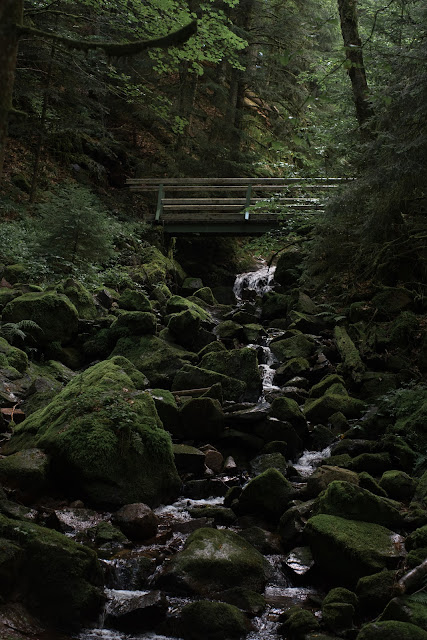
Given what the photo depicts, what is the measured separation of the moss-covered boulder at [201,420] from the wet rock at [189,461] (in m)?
0.79

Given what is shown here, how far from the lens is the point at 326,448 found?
6852mm

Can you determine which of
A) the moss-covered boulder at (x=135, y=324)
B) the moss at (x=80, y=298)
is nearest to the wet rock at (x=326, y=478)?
the moss-covered boulder at (x=135, y=324)

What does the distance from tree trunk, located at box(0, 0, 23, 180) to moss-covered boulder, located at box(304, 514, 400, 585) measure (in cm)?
356

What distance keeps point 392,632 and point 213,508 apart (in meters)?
2.38

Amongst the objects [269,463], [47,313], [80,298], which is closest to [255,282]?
[80,298]

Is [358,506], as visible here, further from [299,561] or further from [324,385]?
[324,385]

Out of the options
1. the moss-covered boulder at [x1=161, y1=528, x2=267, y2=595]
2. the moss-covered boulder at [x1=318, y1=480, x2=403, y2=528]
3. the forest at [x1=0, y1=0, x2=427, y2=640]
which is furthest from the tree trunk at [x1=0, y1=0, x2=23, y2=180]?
the moss-covered boulder at [x1=318, y1=480, x2=403, y2=528]

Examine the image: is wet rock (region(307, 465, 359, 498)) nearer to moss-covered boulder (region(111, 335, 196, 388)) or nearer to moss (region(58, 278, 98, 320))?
moss-covered boulder (region(111, 335, 196, 388))

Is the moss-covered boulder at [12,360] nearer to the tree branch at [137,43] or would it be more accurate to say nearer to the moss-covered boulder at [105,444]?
the moss-covered boulder at [105,444]

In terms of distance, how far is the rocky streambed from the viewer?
132 inches

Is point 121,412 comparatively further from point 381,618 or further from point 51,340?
point 51,340

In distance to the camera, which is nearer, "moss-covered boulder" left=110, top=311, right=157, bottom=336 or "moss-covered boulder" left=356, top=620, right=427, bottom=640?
"moss-covered boulder" left=356, top=620, right=427, bottom=640

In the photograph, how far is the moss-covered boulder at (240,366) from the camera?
27.8 feet

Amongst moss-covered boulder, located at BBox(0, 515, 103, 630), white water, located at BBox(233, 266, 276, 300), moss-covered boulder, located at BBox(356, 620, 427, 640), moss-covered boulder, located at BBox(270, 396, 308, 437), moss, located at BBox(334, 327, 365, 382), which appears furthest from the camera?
white water, located at BBox(233, 266, 276, 300)
